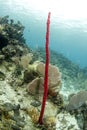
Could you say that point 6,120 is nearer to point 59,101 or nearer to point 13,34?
point 59,101

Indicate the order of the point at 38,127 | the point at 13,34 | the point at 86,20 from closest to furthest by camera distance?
the point at 38,127
the point at 13,34
the point at 86,20

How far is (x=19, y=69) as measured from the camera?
8.80 m

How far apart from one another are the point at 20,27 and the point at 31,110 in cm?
893

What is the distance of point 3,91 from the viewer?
6887mm

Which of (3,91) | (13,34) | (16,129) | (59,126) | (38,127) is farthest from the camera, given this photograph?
(13,34)

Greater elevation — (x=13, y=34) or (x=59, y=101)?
(x=13, y=34)

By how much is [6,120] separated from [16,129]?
1.04 feet

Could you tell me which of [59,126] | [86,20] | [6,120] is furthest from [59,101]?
[86,20]

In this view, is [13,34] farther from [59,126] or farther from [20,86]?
[59,126]

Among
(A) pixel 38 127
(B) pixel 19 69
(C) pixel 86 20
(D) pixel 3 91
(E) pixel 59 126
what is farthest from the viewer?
(C) pixel 86 20

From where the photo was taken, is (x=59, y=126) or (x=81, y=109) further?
(x=81, y=109)

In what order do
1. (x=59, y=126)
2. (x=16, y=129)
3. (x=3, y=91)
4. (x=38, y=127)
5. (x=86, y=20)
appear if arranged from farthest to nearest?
(x=86, y=20), (x=3, y=91), (x=59, y=126), (x=38, y=127), (x=16, y=129)

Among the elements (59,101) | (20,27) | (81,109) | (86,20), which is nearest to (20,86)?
(59,101)

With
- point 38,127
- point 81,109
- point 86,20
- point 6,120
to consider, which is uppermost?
point 6,120
